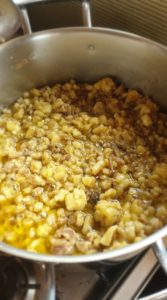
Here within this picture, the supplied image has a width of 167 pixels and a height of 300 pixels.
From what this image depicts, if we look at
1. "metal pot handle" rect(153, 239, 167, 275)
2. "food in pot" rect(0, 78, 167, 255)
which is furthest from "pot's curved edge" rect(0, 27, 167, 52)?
"metal pot handle" rect(153, 239, 167, 275)

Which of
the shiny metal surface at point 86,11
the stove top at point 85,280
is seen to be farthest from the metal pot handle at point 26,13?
the stove top at point 85,280

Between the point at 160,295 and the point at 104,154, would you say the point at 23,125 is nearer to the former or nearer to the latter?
the point at 104,154

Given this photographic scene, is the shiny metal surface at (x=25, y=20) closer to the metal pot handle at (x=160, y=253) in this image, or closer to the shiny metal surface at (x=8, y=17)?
the shiny metal surface at (x=8, y=17)

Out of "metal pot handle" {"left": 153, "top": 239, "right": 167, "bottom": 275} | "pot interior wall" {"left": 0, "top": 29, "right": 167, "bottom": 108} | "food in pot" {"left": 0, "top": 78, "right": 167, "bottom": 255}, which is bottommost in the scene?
"metal pot handle" {"left": 153, "top": 239, "right": 167, "bottom": 275}

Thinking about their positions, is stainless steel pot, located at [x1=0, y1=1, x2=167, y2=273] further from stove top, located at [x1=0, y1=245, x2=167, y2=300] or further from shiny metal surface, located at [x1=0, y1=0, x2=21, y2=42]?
stove top, located at [x1=0, y1=245, x2=167, y2=300]

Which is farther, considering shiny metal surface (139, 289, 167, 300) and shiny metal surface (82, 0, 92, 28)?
shiny metal surface (82, 0, 92, 28)

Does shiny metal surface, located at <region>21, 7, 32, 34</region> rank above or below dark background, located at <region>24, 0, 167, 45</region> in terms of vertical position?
below
